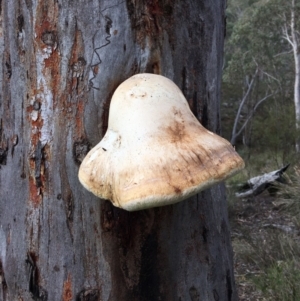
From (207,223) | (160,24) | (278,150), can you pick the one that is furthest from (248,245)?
(278,150)

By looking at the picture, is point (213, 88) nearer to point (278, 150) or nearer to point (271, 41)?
point (278, 150)

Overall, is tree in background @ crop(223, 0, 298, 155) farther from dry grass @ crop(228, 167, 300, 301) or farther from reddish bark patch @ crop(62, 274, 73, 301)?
reddish bark patch @ crop(62, 274, 73, 301)

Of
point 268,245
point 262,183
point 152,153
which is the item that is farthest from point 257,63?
point 152,153

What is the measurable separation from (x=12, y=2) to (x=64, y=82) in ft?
0.95

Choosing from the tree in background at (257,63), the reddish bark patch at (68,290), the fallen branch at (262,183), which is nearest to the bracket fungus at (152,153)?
the reddish bark patch at (68,290)

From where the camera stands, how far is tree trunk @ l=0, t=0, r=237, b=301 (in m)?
1.20

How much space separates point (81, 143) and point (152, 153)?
279 mm

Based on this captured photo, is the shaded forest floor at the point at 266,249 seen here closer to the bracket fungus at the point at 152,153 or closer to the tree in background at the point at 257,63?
the bracket fungus at the point at 152,153

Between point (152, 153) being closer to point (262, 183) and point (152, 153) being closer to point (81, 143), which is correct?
point (81, 143)

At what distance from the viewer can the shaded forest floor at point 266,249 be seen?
3.93m

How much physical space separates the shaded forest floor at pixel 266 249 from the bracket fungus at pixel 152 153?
308 cm

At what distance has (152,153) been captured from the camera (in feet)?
3.32

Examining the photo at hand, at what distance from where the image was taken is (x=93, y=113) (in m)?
1.21

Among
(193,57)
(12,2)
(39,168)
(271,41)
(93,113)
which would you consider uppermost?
(271,41)
